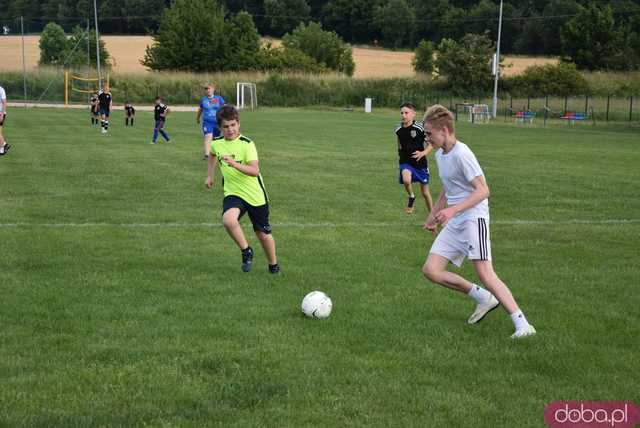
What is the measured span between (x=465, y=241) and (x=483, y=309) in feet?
2.27

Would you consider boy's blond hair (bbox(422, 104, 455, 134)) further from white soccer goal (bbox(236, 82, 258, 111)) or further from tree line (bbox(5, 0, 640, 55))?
tree line (bbox(5, 0, 640, 55))

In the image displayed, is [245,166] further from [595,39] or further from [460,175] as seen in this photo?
[595,39]

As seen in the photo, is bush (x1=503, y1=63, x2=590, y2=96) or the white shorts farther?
bush (x1=503, y1=63, x2=590, y2=96)

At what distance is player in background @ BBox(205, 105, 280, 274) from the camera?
876 cm

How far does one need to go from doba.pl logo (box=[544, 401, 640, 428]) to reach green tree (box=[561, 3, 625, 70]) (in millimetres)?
87654

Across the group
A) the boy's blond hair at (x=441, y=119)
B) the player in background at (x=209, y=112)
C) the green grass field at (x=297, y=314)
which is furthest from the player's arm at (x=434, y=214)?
the player in background at (x=209, y=112)

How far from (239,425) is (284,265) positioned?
15.6 feet

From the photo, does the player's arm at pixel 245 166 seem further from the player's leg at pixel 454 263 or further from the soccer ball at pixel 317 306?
the player's leg at pixel 454 263

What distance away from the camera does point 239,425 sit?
191 inches

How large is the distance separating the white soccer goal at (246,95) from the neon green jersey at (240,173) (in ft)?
197

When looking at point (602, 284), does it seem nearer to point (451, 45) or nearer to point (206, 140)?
point (206, 140)

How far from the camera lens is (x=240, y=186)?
902 cm

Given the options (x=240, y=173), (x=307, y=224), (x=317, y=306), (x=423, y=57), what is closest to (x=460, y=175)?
(x=317, y=306)

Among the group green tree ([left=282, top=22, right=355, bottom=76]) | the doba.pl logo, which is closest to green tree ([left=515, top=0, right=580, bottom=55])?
green tree ([left=282, top=22, right=355, bottom=76])
